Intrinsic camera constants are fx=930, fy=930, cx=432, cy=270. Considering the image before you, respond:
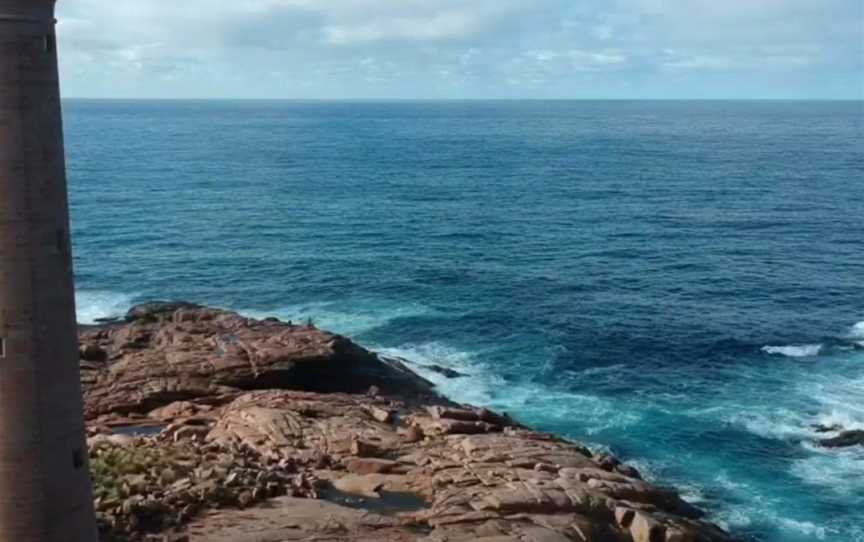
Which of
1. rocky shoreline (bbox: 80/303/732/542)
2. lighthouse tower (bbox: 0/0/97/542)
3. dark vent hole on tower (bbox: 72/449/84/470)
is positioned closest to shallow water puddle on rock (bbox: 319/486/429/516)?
rocky shoreline (bbox: 80/303/732/542)

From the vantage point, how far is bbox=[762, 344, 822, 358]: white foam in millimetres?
73250

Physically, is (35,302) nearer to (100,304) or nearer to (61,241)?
(61,241)

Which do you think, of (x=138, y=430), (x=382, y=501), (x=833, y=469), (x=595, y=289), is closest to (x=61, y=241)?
(x=382, y=501)

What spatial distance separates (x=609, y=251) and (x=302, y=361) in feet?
182

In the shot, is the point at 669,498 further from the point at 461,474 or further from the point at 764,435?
the point at 764,435

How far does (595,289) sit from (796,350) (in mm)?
22338

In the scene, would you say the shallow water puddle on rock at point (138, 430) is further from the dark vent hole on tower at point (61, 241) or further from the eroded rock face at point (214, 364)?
the dark vent hole on tower at point (61, 241)

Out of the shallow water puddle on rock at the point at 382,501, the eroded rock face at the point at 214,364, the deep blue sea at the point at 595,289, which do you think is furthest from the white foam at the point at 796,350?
the shallow water puddle on rock at the point at 382,501

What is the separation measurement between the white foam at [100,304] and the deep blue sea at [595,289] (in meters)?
0.34

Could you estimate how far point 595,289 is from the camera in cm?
9169

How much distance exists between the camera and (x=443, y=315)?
82.9 m

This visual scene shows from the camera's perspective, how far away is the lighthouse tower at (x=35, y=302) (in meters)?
25.5

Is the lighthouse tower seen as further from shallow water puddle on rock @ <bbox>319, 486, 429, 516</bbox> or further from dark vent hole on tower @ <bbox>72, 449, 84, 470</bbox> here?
shallow water puddle on rock @ <bbox>319, 486, 429, 516</bbox>

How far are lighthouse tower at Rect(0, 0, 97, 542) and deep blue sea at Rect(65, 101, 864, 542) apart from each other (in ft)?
115
